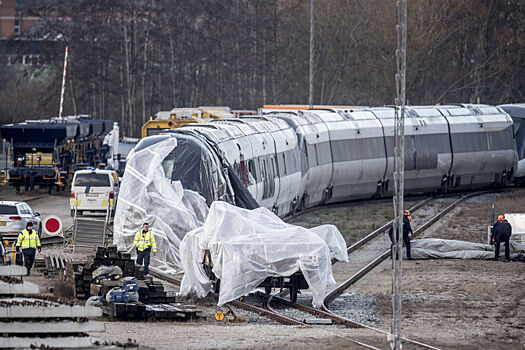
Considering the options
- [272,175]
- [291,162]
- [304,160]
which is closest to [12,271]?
[272,175]

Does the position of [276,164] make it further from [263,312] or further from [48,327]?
[48,327]

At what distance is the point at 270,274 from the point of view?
22.0 meters

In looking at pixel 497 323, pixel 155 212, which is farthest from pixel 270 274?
pixel 155 212

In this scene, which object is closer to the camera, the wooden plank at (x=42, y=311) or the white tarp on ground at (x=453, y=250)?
the wooden plank at (x=42, y=311)

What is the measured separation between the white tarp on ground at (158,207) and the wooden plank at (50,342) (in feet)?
35.4

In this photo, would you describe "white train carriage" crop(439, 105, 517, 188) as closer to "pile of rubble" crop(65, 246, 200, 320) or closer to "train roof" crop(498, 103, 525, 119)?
"train roof" crop(498, 103, 525, 119)

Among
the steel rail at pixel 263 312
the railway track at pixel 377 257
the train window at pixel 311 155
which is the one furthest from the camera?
the train window at pixel 311 155

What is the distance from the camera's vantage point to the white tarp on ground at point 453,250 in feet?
99.5

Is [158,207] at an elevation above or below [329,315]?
above

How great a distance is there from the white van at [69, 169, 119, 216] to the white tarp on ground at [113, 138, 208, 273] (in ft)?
25.5

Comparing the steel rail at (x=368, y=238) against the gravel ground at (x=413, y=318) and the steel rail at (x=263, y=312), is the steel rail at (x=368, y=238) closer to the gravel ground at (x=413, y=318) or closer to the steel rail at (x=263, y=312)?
the gravel ground at (x=413, y=318)

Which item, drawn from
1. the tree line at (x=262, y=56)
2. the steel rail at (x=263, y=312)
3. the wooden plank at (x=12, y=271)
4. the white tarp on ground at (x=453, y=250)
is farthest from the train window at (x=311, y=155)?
the tree line at (x=262, y=56)

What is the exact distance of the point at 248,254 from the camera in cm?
2202

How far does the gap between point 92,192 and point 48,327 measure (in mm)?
20613
